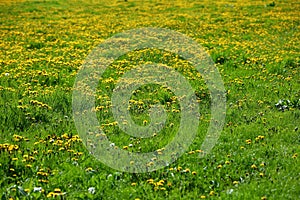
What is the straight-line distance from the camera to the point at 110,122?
387 inches

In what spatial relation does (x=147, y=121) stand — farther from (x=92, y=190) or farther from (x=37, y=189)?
(x=37, y=189)

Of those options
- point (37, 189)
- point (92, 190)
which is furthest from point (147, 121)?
point (37, 189)

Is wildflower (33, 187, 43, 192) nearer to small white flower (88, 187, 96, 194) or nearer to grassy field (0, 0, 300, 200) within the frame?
grassy field (0, 0, 300, 200)

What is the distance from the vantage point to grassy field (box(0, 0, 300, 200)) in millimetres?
7062

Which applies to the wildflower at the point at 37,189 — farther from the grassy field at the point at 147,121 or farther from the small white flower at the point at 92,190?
the small white flower at the point at 92,190

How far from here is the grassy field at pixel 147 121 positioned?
7062 mm

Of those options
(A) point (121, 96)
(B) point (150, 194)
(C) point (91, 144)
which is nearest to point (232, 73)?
(A) point (121, 96)

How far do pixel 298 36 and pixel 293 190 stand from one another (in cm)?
1646

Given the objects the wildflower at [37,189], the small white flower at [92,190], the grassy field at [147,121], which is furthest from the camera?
the grassy field at [147,121]

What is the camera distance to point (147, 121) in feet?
32.7

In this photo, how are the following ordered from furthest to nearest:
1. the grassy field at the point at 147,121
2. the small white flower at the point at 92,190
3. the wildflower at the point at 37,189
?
the grassy field at the point at 147,121 < the small white flower at the point at 92,190 < the wildflower at the point at 37,189

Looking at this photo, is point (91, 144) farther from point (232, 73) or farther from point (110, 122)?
point (232, 73)

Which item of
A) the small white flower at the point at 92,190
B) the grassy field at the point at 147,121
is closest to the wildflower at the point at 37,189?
the grassy field at the point at 147,121

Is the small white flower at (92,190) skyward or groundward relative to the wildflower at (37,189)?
groundward
